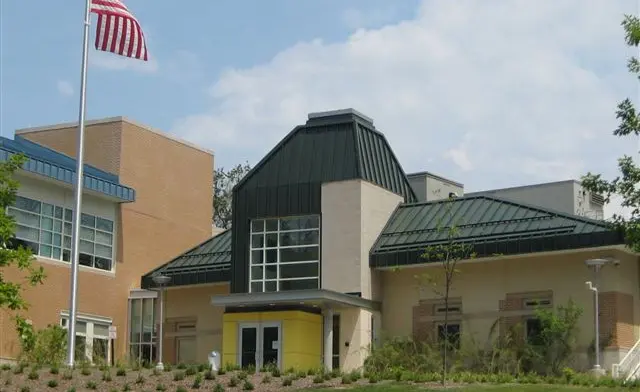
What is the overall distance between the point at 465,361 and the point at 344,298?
4476 mm

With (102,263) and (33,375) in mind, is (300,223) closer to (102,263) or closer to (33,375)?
(102,263)

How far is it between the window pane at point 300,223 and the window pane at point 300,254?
31.0 inches

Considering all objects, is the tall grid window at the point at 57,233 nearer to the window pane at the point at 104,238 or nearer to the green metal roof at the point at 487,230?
the window pane at the point at 104,238

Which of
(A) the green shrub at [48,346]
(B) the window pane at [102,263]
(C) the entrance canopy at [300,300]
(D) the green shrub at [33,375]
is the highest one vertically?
(B) the window pane at [102,263]

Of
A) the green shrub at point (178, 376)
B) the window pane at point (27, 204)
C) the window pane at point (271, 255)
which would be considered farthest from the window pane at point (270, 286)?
the green shrub at point (178, 376)

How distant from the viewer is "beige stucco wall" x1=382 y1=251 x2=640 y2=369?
33125 mm

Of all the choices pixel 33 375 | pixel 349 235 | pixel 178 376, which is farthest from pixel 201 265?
pixel 33 375

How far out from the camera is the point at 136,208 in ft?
145

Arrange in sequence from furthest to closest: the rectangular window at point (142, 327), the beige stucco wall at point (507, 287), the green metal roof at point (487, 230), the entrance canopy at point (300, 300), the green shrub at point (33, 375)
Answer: the rectangular window at point (142, 327) → the entrance canopy at point (300, 300) → the beige stucco wall at point (507, 287) → the green metal roof at point (487, 230) → the green shrub at point (33, 375)

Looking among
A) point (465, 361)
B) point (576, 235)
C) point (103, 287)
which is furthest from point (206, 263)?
point (576, 235)

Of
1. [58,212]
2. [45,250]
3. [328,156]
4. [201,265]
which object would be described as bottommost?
[201,265]

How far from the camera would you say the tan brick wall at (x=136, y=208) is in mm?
41250

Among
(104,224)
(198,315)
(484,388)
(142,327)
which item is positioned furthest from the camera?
(142,327)

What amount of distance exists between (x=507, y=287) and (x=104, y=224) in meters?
16.7
